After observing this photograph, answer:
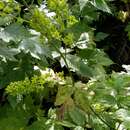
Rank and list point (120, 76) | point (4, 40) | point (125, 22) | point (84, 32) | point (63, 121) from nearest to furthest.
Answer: point (4, 40)
point (63, 121)
point (120, 76)
point (84, 32)
point (125, 22)

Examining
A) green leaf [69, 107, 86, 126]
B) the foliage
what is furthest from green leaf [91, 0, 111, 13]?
green leaf [69, 107, 86, 126]

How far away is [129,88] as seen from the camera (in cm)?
157

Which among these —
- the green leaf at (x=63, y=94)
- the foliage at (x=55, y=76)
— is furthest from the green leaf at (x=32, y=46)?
the green leaf at (x=63, y=94)

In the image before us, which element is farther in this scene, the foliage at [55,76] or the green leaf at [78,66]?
the green leaf at [78,66]

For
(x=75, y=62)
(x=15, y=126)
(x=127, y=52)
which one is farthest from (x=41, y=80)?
(x=127, y=52)

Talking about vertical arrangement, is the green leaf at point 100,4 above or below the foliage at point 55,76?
above

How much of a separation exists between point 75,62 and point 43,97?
36 cm

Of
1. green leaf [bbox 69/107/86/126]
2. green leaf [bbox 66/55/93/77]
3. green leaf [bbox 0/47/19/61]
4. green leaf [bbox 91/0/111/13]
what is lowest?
green leaf [bbox 69/107/86/126]

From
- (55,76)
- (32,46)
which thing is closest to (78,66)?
(55,76)

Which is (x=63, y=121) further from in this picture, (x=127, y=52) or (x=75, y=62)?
(x=127, y=52)

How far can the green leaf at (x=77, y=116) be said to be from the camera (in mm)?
1421

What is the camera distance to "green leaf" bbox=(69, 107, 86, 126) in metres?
1.42

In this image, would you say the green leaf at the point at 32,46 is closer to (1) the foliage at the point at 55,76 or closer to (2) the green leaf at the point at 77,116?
(1) the foliage at the point at 55,76

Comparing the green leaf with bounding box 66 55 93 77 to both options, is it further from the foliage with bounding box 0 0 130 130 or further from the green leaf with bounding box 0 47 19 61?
the green leaf with bounding box 0 47 19 61
